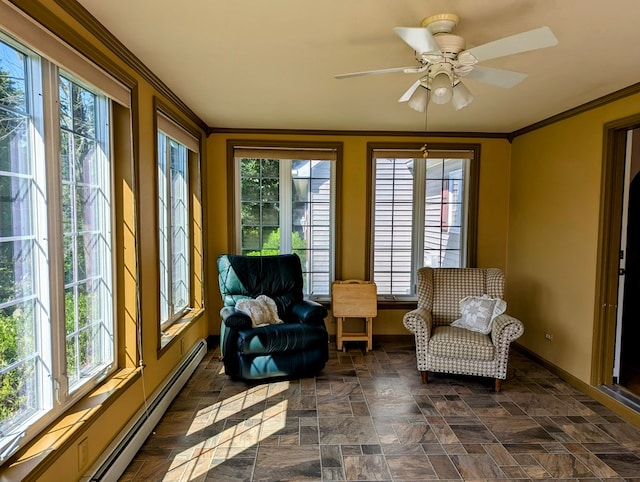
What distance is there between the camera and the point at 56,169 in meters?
1.88

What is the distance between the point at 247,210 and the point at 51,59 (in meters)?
3.09

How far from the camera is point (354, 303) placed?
4461mm

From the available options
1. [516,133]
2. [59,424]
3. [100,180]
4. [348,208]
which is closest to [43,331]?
[59,424]

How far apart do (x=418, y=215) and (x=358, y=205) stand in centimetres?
78

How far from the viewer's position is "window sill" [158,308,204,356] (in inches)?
126

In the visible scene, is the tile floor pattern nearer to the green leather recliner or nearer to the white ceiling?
the green leather recliner

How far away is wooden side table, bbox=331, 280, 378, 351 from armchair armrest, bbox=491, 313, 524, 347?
1343 millimetres

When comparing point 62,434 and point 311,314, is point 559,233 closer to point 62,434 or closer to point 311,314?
point 311,314

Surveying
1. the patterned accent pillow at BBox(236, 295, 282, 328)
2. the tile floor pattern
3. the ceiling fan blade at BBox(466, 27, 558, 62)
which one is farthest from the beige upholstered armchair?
the ceiling fan blade at BBox(466, 27, 558, 62)

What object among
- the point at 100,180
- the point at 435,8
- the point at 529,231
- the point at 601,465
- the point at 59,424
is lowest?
the point at 601,465

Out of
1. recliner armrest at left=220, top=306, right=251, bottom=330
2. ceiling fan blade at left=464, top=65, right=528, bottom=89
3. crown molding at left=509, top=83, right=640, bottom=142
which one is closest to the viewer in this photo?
ceiling fan blade at left=464, top=65, right=528, bottom=89

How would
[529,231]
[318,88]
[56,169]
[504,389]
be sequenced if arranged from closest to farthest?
[56,169] < [318,88] < [504,389] < [529,231]

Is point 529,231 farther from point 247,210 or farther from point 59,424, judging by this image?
point 59,424

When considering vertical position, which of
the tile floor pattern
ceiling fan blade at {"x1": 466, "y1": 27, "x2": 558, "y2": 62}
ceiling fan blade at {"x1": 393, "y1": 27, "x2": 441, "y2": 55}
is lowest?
the tile floor pattern
